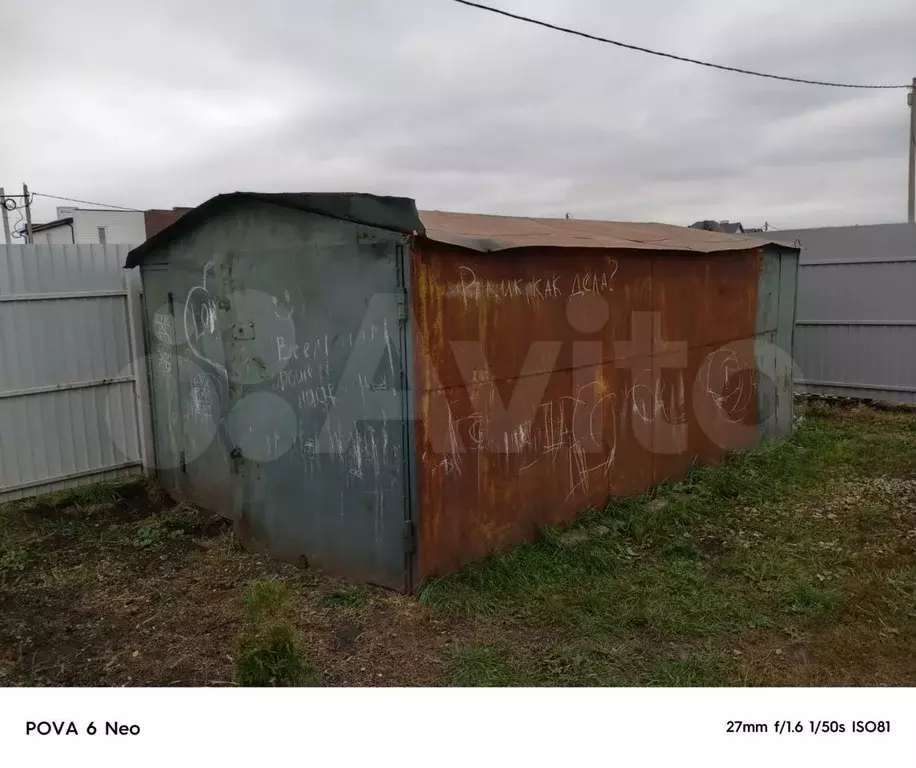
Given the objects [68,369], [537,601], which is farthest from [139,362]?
[537,601]

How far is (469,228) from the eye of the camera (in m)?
4.76

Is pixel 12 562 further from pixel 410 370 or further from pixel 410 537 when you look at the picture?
pixel 410 370

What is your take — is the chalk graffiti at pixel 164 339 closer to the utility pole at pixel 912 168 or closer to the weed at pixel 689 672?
the weed at pixel 689 672

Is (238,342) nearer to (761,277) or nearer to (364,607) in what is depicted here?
(364,607)

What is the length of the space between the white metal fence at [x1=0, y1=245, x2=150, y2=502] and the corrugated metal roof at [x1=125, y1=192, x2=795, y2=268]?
0.53 metres

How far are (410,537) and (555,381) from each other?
5.33 feet

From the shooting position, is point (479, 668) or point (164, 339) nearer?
point (479, 668)

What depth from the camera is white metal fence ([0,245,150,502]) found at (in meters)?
5.88

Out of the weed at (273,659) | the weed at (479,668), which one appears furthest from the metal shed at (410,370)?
the weed at (273,659)

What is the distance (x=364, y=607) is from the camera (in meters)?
4.14

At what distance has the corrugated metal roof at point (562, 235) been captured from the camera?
4.31 m

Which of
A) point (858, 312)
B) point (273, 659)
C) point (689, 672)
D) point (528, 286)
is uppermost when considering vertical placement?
point (528, 286)

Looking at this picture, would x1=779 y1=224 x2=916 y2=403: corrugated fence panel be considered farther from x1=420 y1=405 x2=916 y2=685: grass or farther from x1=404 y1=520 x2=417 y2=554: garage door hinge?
x1=404 y1=520 x2=417 y2=554: garage door hinge

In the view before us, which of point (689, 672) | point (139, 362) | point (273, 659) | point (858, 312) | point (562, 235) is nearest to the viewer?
point (273, 659)
